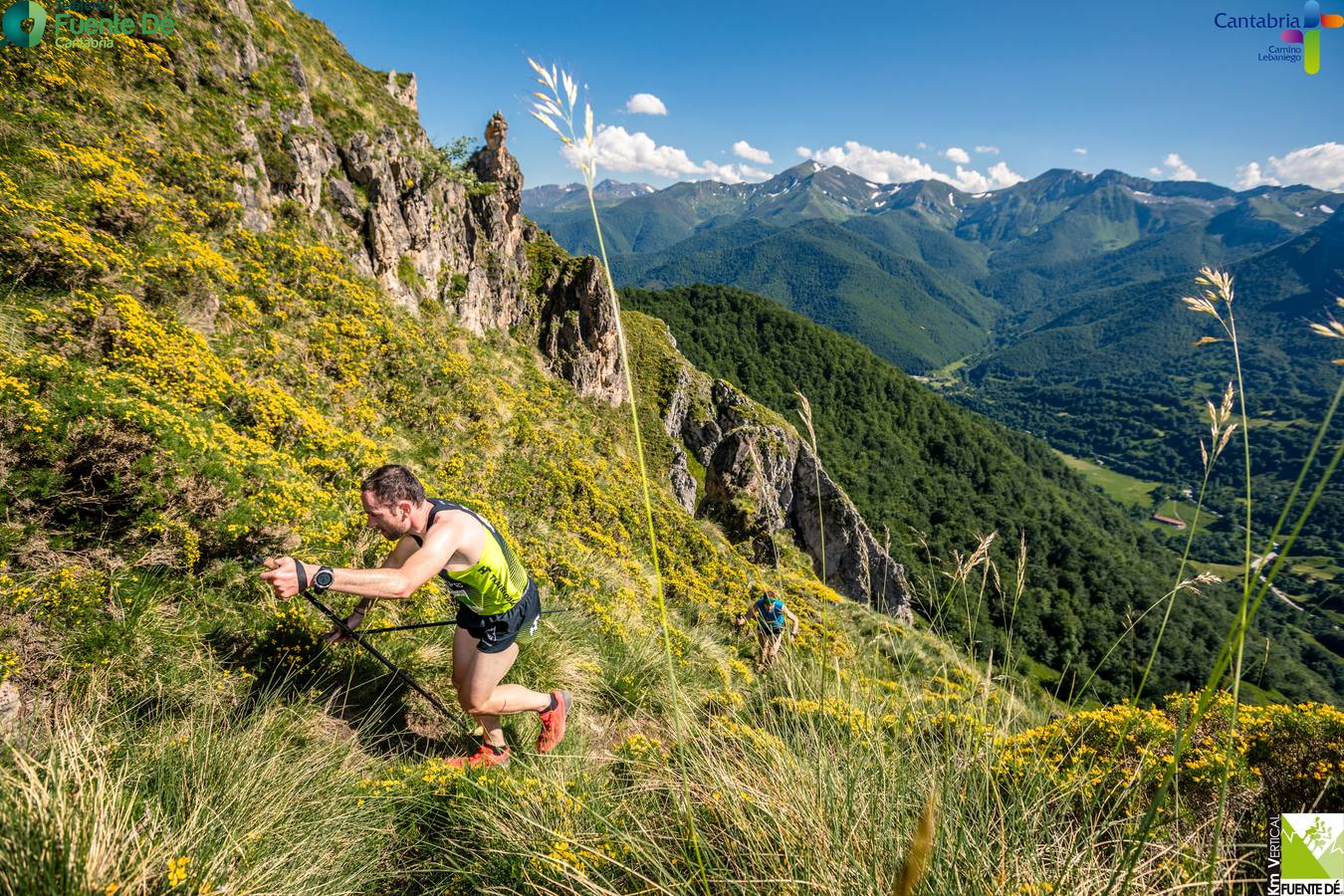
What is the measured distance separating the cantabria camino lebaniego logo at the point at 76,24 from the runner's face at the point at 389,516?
10.8 metres

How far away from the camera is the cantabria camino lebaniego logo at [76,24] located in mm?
8820

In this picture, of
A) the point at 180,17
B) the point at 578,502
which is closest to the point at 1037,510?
the point at 578,502

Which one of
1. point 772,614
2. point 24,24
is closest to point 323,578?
point 772,614

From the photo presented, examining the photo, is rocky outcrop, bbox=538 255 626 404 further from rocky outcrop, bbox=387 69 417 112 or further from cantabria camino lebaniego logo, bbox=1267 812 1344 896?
cantabria camino lebaniego logo, bbox=1267 812 1344 896

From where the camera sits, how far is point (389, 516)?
3.94 m

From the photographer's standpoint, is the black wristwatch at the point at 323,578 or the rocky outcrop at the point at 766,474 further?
the rocky outcrop at the point at 766,474

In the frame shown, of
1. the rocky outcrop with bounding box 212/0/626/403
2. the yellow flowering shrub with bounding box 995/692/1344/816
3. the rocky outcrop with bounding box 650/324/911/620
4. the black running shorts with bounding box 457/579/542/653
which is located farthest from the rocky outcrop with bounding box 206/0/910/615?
the black running shorts with bounding box 457/579/542/653

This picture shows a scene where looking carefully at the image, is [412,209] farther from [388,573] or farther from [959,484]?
[959,484]

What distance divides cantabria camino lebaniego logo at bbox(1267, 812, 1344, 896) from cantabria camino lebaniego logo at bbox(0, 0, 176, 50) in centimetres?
1586

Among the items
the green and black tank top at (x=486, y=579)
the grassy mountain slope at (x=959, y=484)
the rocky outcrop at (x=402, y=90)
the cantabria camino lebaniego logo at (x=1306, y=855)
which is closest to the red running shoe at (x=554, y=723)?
the green and black tank top at (x=486, y=579)

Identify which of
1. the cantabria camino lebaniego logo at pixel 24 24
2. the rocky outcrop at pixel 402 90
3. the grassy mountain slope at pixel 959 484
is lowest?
the grassy mountain slope at pixel 959 484

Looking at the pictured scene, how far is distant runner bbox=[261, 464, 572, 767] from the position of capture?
3701 mm

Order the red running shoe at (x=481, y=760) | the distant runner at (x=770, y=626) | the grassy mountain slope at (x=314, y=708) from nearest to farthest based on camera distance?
the grassy mountain slope at (x=314, y=708) → the red running shoe at (x=481, y=760) → the distant runner at (x=770, y=626)

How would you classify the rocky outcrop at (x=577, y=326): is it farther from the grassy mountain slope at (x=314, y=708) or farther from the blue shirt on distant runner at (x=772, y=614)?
the blue shirt on distant runner at (x=772, y=614)
